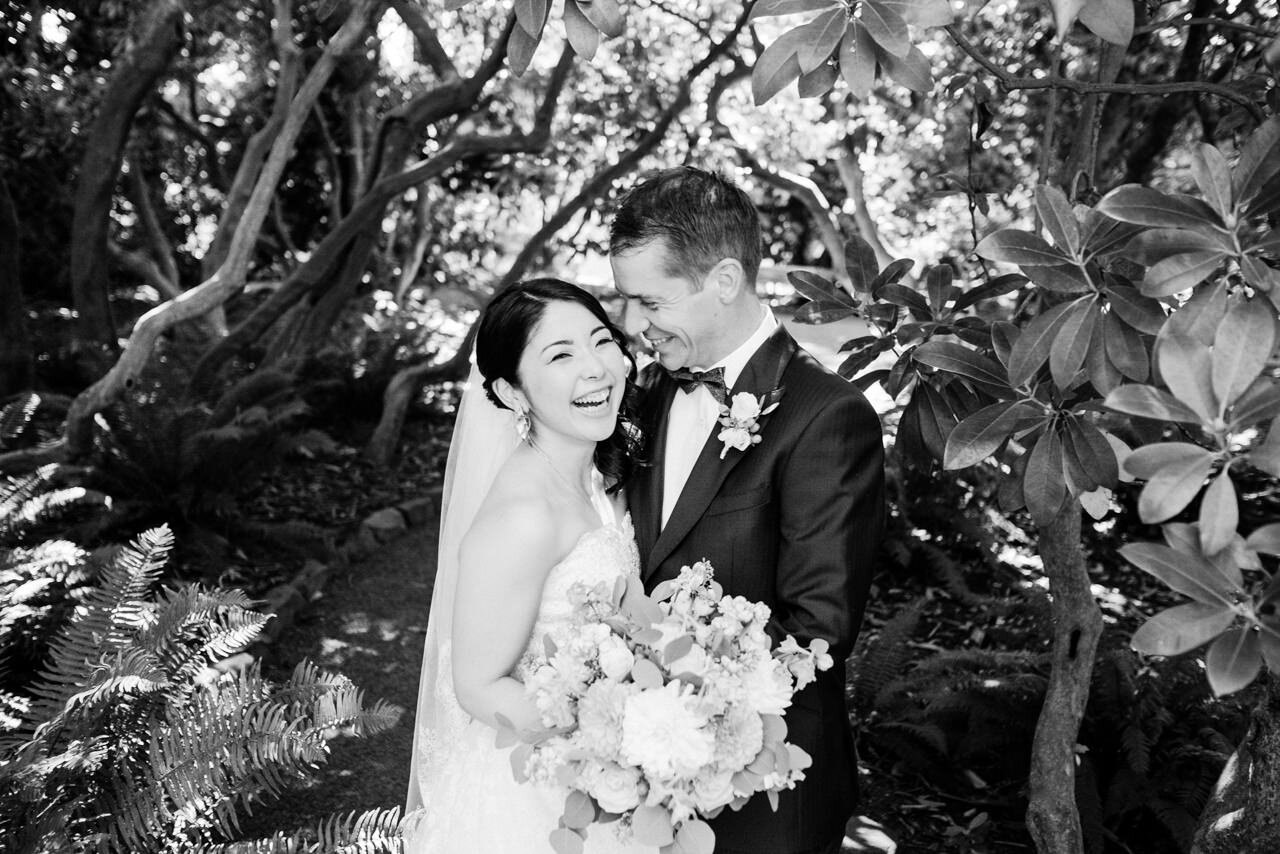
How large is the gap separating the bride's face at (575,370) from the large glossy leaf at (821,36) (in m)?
0.84

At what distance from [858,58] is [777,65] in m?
0.13

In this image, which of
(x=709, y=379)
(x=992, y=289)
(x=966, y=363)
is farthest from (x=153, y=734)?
(x=992, y=289)

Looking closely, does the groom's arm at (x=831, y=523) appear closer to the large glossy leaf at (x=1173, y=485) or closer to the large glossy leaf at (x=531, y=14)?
the large glossy leaf at (x=1173, y=485)

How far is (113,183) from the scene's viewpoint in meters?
6.58

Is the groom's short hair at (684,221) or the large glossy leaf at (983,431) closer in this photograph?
the large glossy leaf at (983,431)

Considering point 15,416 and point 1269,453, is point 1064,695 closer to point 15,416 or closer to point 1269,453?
A: point 1269,453

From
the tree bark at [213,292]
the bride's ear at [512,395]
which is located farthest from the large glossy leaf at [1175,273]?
the tree bark at [213,292]

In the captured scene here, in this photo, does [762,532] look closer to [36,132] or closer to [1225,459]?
[1225,459]

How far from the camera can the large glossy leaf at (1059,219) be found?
1759mm

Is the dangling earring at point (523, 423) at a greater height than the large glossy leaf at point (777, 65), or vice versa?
the large glossy leaf at point (777, 65)

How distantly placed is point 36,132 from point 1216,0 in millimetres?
8240

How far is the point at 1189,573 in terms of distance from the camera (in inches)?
58.6

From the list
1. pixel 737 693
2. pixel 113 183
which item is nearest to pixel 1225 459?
pixel 737 693

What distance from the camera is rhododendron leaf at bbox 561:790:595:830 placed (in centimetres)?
171
